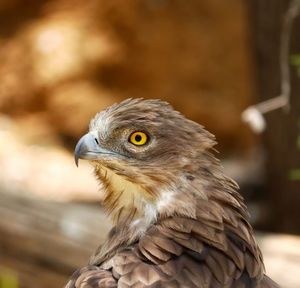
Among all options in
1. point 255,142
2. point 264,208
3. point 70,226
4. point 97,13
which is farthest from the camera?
point 97,13

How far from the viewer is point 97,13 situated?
11281mm

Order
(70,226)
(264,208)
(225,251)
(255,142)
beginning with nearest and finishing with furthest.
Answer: (225,251)
(70,226)
(264,208)
(255,142)

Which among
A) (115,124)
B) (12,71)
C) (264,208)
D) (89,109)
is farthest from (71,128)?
(115,124)

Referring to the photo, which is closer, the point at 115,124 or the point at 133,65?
the point at 115,124

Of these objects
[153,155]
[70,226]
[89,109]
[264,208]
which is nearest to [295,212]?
[264,208]

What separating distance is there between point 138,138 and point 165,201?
27 centimetres

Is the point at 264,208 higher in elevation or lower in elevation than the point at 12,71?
lower

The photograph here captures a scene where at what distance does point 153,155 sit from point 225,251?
49cm

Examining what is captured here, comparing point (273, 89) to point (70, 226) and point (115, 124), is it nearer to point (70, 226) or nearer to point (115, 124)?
point (70, 226)

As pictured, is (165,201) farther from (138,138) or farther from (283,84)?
(283,84)

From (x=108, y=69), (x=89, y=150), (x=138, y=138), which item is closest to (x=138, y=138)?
(x=138, y=138)

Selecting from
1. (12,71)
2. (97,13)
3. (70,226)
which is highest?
(97,13)

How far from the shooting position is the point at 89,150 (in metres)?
3.73

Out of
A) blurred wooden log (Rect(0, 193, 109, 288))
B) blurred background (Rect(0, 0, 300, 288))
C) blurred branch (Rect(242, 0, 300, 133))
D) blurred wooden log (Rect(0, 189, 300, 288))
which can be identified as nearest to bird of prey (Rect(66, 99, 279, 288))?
blurred wooden log (Rect(0, 189, 300, 288))
